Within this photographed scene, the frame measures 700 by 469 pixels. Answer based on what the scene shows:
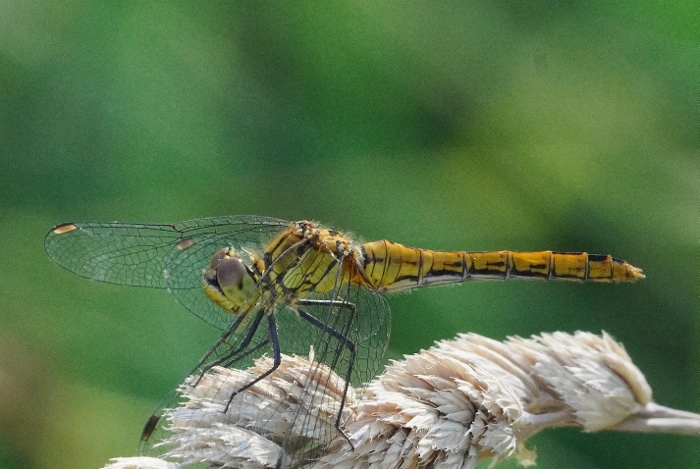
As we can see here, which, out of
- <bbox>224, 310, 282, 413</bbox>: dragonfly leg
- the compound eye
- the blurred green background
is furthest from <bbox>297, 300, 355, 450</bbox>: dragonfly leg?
the blurred green background

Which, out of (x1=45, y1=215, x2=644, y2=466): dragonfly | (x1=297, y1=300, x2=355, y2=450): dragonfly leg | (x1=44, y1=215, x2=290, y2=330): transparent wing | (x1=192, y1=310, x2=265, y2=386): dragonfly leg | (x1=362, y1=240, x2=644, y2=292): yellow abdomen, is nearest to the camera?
(x1=297, y1=300, x2=355, y2=450): dragonfly leg

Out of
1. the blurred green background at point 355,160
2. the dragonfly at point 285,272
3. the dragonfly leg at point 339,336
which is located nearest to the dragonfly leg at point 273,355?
the dragonfly at point 285,272

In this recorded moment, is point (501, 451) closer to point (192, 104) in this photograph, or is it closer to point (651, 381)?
point (651, 381)

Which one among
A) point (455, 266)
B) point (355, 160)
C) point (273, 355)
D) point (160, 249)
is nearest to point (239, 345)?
point (273, 355)

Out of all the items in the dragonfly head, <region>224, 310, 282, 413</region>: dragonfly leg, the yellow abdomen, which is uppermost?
the yellow abdomen

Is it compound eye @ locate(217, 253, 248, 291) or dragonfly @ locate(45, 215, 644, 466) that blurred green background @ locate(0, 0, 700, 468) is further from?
compound eye @ locate(217, 253, 248, 291)

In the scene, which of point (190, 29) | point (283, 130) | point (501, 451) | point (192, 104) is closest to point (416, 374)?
point (501, 451)

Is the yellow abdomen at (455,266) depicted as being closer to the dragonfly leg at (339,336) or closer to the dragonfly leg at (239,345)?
the dragonfly leg at (339,336)
